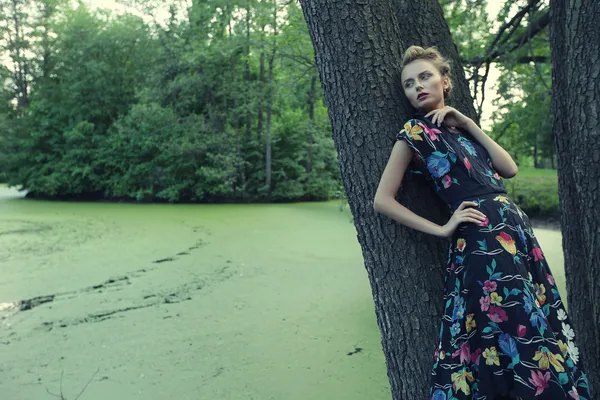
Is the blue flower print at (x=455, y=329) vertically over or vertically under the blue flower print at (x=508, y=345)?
over

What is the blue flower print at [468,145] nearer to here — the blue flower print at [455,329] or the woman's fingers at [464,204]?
the woman's fingers at [464,204]

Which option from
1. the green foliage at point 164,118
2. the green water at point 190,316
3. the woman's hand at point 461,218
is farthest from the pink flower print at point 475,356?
the green foliage at point 164,118

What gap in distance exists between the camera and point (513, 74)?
515 cm

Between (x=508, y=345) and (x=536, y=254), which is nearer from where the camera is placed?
(x=508, y=345)

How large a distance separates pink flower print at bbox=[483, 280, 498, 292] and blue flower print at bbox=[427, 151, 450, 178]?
266 millimetres

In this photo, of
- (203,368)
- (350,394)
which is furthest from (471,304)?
(203,368)

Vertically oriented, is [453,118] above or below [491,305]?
above

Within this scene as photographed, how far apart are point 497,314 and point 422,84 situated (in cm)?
54

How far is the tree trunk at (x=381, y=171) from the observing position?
1.22 meters

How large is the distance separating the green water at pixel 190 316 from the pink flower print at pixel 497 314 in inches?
65.5

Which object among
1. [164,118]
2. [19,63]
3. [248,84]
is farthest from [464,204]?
[19,63]

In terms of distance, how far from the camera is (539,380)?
111 cm

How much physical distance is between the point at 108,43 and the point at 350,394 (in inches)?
553

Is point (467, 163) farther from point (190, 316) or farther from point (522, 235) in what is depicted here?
point (190, 316)
